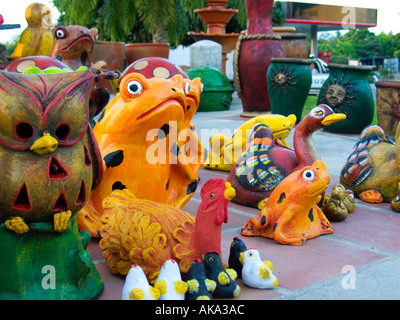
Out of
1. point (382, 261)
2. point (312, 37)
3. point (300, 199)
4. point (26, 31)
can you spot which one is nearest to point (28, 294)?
point (300, 199)

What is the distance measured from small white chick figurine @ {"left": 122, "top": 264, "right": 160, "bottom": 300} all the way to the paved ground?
293 mm

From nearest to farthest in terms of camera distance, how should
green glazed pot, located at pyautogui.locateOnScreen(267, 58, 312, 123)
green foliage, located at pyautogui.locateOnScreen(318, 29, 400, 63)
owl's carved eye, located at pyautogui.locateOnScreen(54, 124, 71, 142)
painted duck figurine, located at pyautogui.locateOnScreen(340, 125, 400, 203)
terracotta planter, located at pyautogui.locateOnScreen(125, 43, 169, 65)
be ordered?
owl's carved eye, located at pyautogui.locateOnScreen(54, 124, 71, 142)
painted duck figurine, located at pyautogui.locateOnScreen(340, 125, 400, 203)
green glazed pot, located at pyautogui.locateOnScreen(267, 58, 312, 123)
terracotta planter, located at pyautogui.locateOnScreen(125, 43, 169, 65)
green foliage, located at pyautogui.locateOnScreen(318, 29, 400, 63)

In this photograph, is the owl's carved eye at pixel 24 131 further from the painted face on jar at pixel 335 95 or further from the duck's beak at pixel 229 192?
the painted face on jar at pixel 335 95

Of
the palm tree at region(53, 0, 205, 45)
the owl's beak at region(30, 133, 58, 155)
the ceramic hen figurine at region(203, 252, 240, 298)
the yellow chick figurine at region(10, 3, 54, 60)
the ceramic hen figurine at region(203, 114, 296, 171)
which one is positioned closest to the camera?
the owl's beak at region(30, 133, 58, 155)

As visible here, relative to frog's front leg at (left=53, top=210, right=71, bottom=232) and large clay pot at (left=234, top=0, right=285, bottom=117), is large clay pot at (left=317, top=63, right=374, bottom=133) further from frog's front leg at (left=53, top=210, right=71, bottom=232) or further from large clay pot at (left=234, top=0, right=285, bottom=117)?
frog's front leg at (left=53, top=210, right=71, bottom=232)

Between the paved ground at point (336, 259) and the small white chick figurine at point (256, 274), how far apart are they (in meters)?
0.03

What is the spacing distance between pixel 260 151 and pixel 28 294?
2214 mm

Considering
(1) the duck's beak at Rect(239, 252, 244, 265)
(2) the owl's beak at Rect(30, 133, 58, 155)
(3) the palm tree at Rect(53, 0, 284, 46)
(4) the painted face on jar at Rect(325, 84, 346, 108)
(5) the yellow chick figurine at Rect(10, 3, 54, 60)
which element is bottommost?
(1) the duck's beak at Rect(239, 252, 244, 265)

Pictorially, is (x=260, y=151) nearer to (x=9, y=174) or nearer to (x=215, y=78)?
(x=9, y=174)

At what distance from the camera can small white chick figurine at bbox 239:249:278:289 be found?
2.55 meters

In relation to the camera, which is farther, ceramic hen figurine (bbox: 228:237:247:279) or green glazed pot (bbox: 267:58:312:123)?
green glazed pot (bbox: 267:58:312:123)

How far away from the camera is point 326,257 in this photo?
304 cm

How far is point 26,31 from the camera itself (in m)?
6.29

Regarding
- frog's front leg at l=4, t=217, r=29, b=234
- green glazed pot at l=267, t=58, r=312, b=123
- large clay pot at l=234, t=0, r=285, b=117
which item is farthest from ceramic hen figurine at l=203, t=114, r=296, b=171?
large clay pot at l=234, t=0, r=285, b=117
